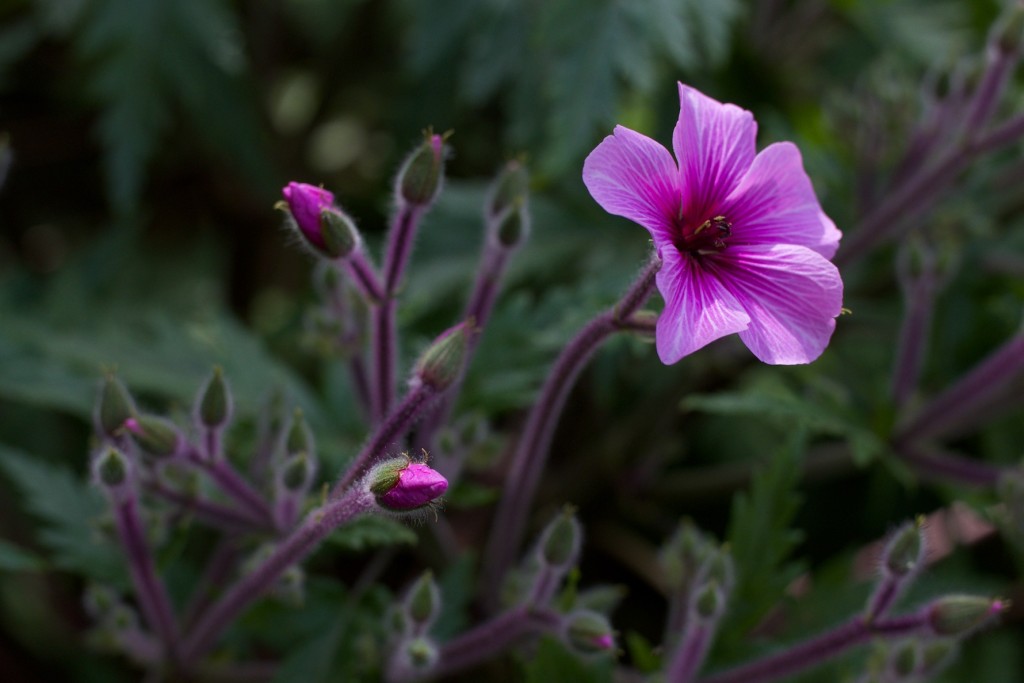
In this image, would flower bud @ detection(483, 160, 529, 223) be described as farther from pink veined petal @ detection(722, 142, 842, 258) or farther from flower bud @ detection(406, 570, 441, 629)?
flower bud @ detection(406, 570, 441, 629)

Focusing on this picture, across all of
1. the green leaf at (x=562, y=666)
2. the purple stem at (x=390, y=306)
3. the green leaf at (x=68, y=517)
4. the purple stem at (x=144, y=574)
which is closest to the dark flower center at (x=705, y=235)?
the purple stem at (x=390, y=306)

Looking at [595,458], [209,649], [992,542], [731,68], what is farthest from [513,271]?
[992,542]

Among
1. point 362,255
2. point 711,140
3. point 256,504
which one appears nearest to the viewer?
point 711,140

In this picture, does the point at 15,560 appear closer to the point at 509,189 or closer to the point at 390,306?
the point at 390,306

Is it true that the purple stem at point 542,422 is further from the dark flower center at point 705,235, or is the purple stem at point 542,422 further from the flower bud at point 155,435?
the flower bud at point 155,435

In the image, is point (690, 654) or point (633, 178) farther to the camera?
point (690, 654)

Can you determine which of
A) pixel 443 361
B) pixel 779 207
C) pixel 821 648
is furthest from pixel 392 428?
pixel 821 648

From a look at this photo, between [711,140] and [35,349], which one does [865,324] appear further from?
[35,349]
